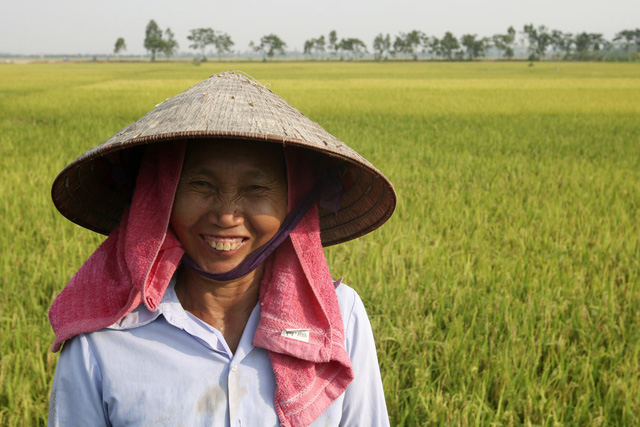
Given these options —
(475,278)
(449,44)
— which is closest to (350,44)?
(449,44)

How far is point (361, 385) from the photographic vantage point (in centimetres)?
109

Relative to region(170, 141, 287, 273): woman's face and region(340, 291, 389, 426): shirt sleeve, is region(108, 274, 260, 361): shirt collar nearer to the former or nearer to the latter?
region(170, 141, 287, 273): woman's face

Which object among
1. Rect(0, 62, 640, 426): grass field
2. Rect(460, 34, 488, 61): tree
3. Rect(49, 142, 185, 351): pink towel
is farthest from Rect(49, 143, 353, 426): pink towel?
Rect(460, 34, 488, 61): tree

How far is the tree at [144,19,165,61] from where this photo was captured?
3595 inches

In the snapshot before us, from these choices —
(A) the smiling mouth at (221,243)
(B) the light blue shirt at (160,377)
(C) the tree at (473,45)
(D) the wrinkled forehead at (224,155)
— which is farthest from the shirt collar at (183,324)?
(C) the tree at (473,45)

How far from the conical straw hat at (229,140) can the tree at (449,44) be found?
92908mm

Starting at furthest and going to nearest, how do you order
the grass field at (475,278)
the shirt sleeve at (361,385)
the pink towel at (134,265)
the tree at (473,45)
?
the tree at (473,45) → the grass field at (475,278) → the shirt sleeve at (361,385) → the pink towel at (134,265)

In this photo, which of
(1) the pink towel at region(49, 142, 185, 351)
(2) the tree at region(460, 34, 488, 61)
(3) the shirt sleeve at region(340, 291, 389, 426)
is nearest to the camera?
(1) the pink towel at region(49, 142, 185, 351)

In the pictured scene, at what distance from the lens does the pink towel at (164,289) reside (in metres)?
0.99

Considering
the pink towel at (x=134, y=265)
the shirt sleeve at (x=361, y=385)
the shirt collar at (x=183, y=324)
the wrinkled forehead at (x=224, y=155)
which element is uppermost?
the wrinkled forehead at (x=224, y=155)

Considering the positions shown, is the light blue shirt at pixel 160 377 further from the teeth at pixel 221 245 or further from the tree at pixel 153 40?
the tree at pixel 153 40

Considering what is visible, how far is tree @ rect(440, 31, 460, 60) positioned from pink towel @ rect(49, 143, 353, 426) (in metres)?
93.2

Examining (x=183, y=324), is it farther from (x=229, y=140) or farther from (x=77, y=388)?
(x=229, y=140)

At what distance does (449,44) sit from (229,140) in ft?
316
